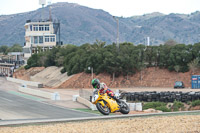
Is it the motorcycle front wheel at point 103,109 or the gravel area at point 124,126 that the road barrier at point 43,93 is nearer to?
the motorcycle front wheel at point 103,109

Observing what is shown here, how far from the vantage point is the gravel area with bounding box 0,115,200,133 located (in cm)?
1541

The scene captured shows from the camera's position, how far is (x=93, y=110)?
35719mm

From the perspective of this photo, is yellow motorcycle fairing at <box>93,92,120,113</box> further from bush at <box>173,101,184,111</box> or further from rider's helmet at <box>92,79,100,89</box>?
bush at <box>173,101,184,111</box>

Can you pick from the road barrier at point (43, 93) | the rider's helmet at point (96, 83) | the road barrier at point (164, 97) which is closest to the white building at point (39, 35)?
the road barrier at point (43, 93)

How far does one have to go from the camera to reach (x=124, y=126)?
54.0ft

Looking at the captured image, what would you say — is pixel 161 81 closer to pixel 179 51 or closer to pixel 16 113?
pixel 179 51

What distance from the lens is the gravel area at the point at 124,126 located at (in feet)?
50.5

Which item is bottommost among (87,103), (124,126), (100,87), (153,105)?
(153,105)

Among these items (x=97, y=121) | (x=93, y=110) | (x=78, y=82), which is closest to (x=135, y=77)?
(x=78, y=82)

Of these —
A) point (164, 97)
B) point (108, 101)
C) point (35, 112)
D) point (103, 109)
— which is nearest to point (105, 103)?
point (108, 101)

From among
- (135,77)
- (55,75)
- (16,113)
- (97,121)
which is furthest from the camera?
(55,75)

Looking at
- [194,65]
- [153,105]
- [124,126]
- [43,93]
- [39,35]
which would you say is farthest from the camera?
[39,35]

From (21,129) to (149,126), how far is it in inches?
220

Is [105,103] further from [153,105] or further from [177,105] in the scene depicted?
[153,105]
